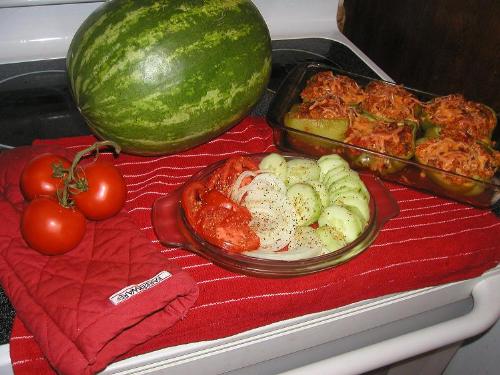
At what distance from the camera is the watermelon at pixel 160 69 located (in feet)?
2.52

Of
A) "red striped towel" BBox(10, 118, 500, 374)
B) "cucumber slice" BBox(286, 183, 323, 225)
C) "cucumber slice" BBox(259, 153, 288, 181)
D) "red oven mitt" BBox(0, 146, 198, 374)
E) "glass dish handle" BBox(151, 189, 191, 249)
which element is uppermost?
"cucumber slice" BBox(259, 153, 288, 181)

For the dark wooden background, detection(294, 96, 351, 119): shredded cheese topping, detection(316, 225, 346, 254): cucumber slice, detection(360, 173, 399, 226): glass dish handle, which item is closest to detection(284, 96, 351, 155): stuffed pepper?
detection(294, 96, 351, 119): shredded cheese topping

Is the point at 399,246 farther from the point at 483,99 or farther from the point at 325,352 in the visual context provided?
the point at 483,99

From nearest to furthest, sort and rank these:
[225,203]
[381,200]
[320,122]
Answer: [225,203] → [381,200] → [320,122]

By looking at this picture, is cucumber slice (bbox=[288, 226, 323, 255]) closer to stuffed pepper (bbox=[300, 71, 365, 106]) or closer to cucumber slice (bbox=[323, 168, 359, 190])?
cucumber slice (bbox=[323, 168, 359, 190])

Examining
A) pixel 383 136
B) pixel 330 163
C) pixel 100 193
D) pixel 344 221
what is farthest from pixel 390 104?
pixel 100 193

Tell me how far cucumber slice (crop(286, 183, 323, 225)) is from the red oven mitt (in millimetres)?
208

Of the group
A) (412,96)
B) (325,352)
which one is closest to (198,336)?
(325,352)

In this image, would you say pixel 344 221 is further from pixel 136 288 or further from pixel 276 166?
pixel 136 288

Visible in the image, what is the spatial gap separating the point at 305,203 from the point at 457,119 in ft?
1.41

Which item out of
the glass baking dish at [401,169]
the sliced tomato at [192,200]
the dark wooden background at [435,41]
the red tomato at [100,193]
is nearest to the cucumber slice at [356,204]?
the glass baking dish at [401,169]

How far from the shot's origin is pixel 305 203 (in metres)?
0.74

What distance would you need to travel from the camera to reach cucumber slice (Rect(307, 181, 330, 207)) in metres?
0.78

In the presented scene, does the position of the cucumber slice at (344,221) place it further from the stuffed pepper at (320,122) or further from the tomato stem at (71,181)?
the tomato stem at (71,181)
